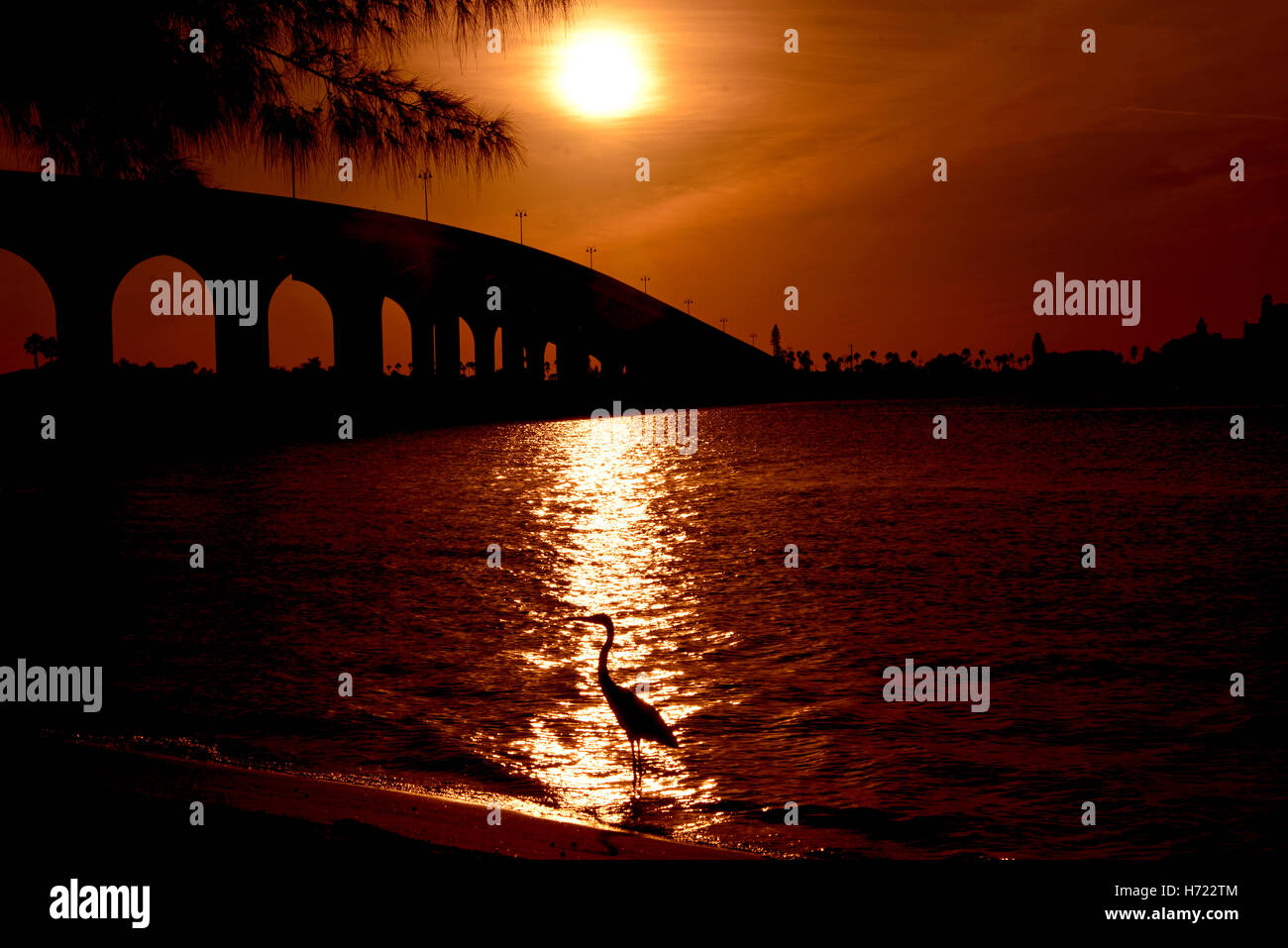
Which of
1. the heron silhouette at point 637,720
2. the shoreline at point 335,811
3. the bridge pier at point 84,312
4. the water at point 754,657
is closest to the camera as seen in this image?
the shoreline at point 335,811

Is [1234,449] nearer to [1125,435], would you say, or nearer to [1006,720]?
[1125,435]

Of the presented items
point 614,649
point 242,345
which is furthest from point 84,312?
point 614,649

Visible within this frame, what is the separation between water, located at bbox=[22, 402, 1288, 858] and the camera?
253 inches

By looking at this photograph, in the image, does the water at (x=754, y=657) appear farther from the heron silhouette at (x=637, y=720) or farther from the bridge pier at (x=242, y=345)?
the bridge pier at (x=242, y=345)

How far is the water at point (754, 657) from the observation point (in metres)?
6.42

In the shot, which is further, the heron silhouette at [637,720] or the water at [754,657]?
the heron silhouette at [637,720]

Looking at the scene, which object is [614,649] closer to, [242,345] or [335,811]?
[335,811]

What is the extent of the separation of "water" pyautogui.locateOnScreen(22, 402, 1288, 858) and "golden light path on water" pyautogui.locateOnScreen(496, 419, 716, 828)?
0.05 metres

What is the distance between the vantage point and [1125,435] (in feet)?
211

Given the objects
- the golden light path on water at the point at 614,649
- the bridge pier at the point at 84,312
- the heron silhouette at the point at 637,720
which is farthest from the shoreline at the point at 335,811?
the bridge pier at the point at 84,312

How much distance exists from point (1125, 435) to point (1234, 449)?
14.4 meters

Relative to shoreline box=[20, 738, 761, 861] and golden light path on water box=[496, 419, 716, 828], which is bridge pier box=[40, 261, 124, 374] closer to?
golden light path on water box=[496, 419, 716, 828]

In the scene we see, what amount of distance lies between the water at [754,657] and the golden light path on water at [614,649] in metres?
0.05
